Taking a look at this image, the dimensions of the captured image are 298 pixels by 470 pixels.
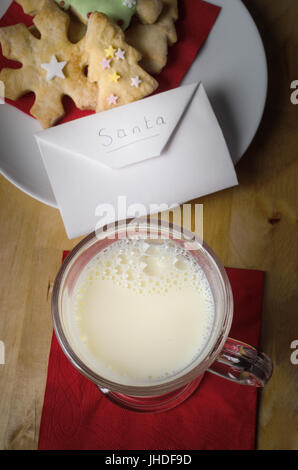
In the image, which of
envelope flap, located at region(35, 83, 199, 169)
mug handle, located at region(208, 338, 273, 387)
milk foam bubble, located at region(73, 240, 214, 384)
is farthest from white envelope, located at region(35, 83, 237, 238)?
mug handle, located at region(208, 338, 273, 387)

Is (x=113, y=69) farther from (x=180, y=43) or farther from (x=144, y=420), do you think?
(x=144, y=420)

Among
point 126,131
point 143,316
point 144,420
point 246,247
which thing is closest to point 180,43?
point 126,131

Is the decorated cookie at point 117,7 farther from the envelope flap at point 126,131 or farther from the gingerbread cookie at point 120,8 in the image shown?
the envelope flap at point 126,131

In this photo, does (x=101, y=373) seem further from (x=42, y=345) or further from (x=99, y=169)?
(x=99, y=169)

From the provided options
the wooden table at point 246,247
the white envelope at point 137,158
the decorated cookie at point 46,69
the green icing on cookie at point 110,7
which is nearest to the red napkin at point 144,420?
the wooden table at point 246,247

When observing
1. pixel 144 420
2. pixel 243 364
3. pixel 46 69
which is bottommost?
pixel 144 420

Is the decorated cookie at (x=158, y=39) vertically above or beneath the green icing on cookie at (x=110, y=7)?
beneath

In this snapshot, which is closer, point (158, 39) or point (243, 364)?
point (243, 364)
